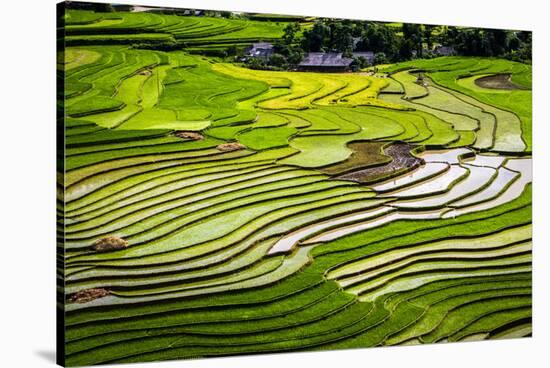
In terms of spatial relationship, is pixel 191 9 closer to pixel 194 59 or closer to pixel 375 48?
pixel 194 59

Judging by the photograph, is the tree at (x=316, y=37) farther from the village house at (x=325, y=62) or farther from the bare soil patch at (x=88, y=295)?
the bare soil patch at (x=88, y=295)

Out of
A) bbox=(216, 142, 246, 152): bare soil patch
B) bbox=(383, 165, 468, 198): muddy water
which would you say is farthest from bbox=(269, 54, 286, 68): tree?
bbox=(383, 165, 468, 198): muddy water

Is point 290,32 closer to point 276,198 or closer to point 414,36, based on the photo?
point 414,36

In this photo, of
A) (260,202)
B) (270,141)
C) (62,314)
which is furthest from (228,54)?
(62,314)

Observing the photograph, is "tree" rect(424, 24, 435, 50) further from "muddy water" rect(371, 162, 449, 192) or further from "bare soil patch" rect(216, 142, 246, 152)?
"bare soil patch" rect(216, 142, 246, 152)

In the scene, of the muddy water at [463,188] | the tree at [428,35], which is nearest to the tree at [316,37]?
the tree at [428,35]

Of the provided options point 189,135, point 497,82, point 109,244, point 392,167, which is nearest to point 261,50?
point 189,135
